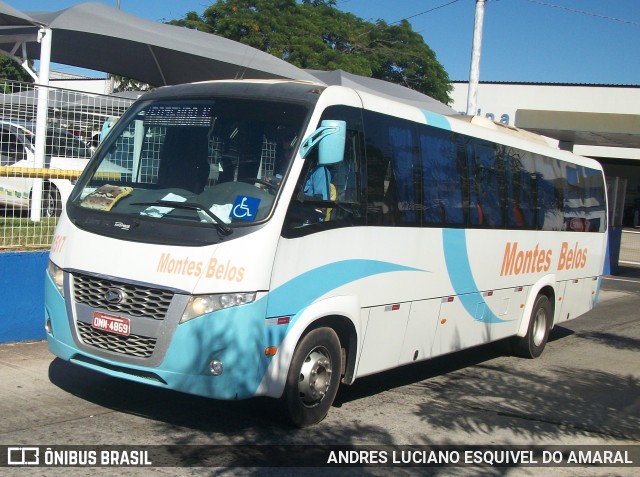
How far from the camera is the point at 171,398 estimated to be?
23.3 ft

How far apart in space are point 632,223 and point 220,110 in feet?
157

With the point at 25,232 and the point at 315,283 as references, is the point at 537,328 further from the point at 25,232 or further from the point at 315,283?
the point at 25,232

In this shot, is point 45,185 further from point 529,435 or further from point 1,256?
point 529,435

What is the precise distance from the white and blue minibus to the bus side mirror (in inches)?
0.4

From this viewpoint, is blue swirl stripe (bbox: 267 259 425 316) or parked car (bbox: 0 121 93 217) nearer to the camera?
blue swirl stripe (bbox: 267 259 425 316)

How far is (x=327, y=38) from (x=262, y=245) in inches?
1028

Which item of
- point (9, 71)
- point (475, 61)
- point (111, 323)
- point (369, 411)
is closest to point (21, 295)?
point (111, 323)

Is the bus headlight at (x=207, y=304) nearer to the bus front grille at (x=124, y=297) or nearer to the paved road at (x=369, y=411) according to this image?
the bus front grille at (x=124, y=297)

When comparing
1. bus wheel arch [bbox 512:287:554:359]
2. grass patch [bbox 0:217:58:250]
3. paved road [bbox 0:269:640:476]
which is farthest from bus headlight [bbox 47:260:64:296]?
bus wheel arch [bbox 512:287:554:359]

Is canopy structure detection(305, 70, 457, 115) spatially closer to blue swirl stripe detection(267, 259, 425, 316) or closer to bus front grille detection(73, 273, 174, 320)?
blue swirl stripe detection(267, 259, 425, 316)

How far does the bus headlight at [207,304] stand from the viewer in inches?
227

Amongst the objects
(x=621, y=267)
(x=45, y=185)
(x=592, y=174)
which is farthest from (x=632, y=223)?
(x=45, y=185)

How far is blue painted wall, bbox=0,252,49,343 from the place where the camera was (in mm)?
8695

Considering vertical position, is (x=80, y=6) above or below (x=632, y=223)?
above
